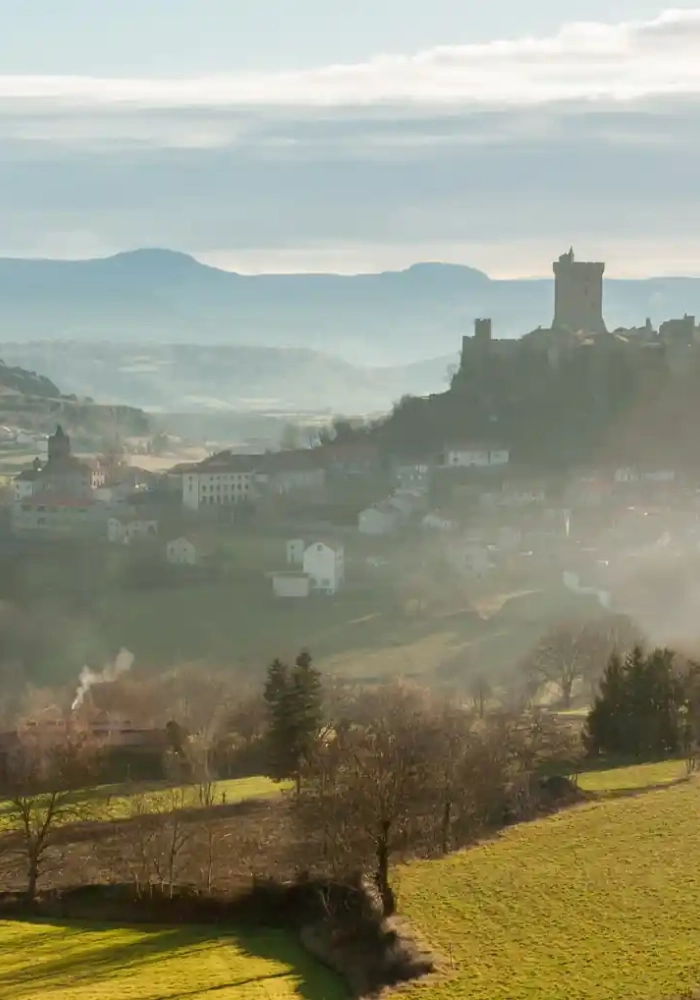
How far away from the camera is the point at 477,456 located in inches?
2889

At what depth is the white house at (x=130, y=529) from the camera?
68.7 meters

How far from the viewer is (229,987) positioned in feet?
54.9

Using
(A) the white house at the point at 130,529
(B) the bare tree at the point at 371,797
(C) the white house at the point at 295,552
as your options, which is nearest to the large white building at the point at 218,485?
(A) the white house at the point at 130,529

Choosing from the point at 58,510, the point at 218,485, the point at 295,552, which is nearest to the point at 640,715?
the point at 295,552

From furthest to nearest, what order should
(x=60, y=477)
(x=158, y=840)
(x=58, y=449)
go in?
(x=58, y=449)
(x=60, y=477)
(x=158, y=840)

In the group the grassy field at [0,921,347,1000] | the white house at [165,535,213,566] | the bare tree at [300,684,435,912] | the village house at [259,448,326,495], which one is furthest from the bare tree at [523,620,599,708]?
the village house at [259,448,326,495]

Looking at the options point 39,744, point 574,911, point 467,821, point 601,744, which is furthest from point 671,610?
point 574,911

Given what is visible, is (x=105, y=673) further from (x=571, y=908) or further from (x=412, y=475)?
(x=571, y=908)

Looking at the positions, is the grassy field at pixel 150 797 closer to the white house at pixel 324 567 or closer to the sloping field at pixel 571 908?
the sloping field at pixel 571 908

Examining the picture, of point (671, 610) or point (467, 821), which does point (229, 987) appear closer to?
point (467, 821)

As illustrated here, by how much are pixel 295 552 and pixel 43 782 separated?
120 feet

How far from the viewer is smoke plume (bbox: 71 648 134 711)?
46.8 meters

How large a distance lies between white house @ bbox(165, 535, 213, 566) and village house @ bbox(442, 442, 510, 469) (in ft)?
47.8

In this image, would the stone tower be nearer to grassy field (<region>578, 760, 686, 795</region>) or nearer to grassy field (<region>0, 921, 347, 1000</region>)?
grassy field (<region>578, 760, 686, 795</region>)
